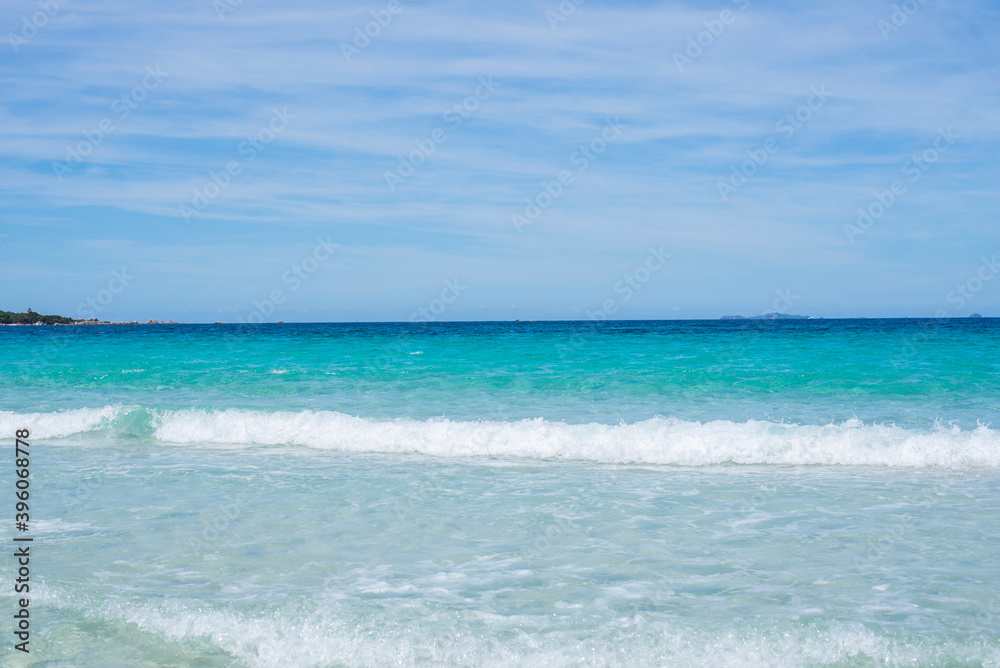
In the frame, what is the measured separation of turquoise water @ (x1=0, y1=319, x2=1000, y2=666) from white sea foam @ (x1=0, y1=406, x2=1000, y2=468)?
6cm

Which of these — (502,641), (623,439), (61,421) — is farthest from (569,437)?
(61,421)

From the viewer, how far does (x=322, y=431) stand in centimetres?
1359

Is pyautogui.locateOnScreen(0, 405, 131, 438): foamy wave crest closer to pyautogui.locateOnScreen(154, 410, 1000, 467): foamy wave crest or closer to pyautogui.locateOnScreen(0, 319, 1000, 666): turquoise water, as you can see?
pyautogui.locateOnScreen(0, 319, 1000, 666): turquoise water

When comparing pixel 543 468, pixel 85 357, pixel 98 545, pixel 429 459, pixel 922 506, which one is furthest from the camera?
pixel 85 357

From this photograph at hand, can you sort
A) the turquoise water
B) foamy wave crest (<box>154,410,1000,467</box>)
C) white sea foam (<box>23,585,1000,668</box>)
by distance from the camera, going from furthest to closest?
foamy wave crest (<box>154,410,1000,467</box>) < the turquoise water < white sea foam (<box>23,585,1000,668</box>)

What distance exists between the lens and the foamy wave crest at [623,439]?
1111 centimetres

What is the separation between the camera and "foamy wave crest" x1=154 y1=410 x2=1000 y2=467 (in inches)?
437

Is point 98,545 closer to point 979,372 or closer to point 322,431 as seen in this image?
point 322,431

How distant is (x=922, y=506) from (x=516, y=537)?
186 inches

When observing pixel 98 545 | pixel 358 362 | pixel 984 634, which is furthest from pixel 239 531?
pixel 358 362

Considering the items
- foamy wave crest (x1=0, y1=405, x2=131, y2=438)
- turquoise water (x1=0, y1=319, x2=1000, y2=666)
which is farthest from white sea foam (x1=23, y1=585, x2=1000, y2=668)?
foamy wave crest (x1=0, y1=405, x2=131, y2=438)

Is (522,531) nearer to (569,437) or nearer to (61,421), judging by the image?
(569,437)

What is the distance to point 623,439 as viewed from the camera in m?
12.1

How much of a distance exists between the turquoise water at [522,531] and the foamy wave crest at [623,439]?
2.3 inches
